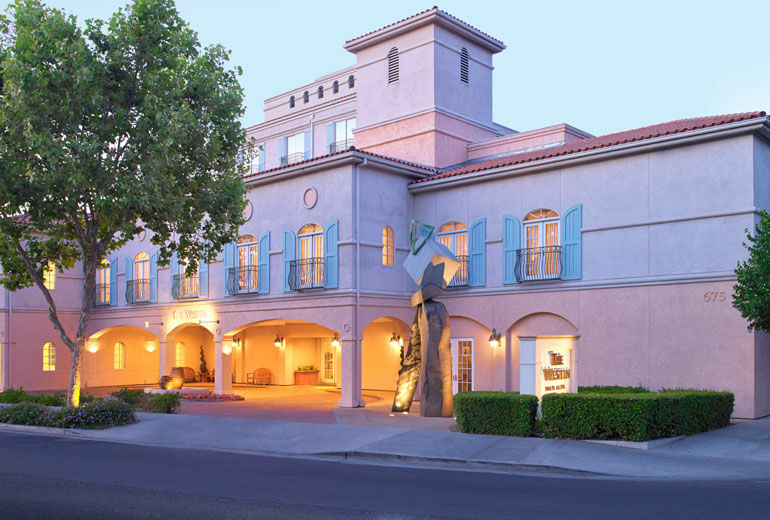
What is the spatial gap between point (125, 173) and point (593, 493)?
1244cm

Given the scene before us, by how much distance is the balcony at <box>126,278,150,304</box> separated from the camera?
30297 millimetres

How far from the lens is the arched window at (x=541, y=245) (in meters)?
21.1

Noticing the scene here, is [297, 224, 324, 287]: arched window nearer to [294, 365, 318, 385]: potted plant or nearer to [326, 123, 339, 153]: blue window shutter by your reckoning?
[294, 365, 318, 385]: potted plant

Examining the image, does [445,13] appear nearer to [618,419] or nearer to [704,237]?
[704,237]

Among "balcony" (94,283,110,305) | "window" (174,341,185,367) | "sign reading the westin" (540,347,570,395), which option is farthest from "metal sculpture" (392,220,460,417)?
"window" (174,341,185,367)

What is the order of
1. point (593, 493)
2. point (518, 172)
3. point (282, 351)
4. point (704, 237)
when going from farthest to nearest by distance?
1. point (282, 351)
2. point (518, 172)
3. point (704, 237)
4. point (593, 493)

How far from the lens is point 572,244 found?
68.0ft

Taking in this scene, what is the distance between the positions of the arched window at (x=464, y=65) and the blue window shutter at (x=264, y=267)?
9.70 m

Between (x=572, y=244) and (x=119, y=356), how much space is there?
22.8 meters

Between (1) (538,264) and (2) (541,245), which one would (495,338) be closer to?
(1) (538,264)

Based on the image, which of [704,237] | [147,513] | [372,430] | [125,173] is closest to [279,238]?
[125,173]

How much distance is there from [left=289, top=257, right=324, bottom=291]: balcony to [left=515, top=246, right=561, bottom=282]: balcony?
239 inches

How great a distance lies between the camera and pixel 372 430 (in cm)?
1611

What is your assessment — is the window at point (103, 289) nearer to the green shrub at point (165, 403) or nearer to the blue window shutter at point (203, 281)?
the blue window shutter at point (203, 281)
